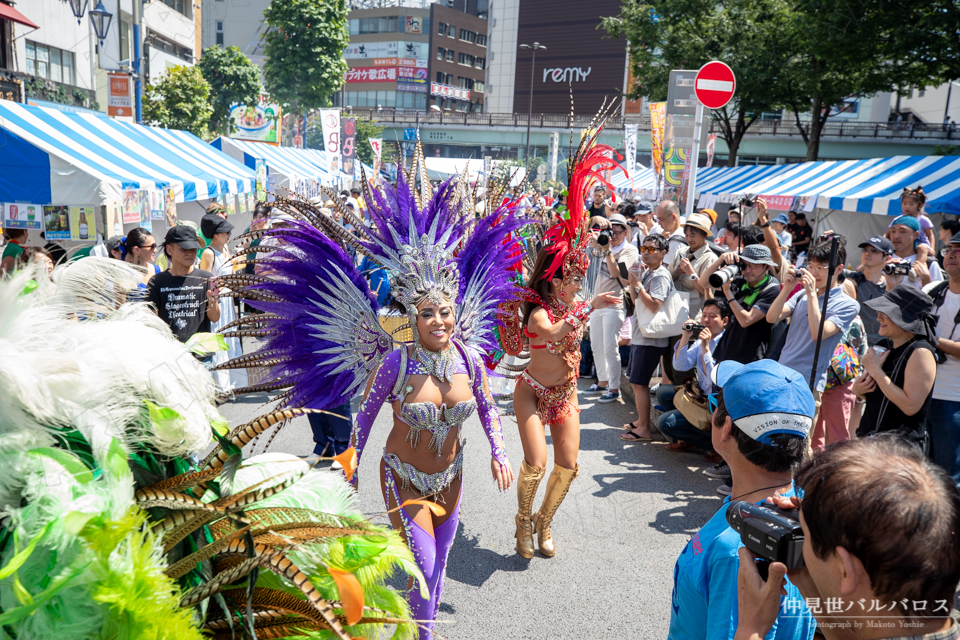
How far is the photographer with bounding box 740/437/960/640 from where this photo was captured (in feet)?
3.43

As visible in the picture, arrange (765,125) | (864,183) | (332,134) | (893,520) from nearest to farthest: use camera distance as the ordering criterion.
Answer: (893,520) → (864,183) → (332,134) → (765,125)

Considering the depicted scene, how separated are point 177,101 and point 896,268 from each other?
25.8m

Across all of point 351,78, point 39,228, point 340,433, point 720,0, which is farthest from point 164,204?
point 351,78

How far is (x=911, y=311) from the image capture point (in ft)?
11.7

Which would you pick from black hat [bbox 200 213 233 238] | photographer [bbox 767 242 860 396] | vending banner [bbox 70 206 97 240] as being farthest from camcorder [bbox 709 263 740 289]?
vending banner [bbox 70 206 97 240]

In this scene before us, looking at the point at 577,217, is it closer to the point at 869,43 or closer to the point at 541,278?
the point at 541,278

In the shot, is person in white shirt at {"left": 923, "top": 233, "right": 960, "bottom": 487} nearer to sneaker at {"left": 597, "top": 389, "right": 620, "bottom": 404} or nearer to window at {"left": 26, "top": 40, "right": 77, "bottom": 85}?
sneaker at {"left": 597, "top": 389, "right": 620, "bottom": 404}

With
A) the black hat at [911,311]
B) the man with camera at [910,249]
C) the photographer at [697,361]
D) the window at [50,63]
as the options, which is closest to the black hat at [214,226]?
the photographer at [697,361]

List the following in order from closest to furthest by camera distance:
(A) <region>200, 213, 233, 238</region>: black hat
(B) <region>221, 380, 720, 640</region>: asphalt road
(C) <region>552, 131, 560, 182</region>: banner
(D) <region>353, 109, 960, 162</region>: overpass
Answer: (B) <region>221, 380, 720, 640</region>: asphalt road, (A) <region>200, 213, 233, 238</region>: black hat, (C) <region>552, 131, 560, 182</region>: banner, (D) <region>353, 109, 960, 162</region>: overpass

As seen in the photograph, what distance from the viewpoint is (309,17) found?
30953mm

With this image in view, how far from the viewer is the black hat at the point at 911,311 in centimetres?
353

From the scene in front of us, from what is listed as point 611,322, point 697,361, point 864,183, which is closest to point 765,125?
point 864,183

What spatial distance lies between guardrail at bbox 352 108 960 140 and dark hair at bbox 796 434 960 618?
2171 centimetres

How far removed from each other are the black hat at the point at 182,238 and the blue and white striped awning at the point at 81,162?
112 inches
